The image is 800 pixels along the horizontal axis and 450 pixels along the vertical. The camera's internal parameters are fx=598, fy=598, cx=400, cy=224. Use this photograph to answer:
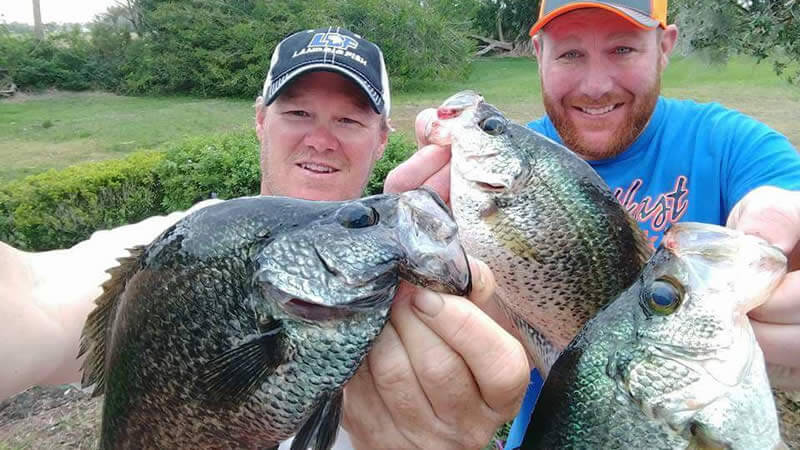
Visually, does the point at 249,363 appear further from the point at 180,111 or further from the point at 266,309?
the point at 180,111

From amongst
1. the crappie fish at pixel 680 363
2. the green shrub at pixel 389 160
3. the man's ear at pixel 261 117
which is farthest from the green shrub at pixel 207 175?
the crappie fish at pixel 680 363

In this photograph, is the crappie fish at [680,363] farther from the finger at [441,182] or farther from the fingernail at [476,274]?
the finger at [441,182]

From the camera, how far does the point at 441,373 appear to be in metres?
1.38

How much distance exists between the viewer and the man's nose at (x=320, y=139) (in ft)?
10.0

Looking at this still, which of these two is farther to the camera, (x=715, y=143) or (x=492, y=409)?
(x=715, y=143)

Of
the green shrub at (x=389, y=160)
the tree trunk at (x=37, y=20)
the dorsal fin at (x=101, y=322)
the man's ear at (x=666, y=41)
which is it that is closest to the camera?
the dorsal fin at (x=101, y=322)

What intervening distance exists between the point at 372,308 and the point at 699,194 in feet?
5.98

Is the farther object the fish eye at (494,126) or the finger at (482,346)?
the fish eye at (494,126)

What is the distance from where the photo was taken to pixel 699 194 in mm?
2535

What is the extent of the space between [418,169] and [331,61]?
1.29 m

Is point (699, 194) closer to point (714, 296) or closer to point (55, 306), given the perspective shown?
point (714, 296)

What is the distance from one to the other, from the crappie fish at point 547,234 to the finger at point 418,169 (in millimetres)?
140

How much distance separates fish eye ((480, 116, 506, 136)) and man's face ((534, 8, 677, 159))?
95 centimetres

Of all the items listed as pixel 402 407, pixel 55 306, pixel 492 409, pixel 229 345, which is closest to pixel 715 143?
pixel 492 409
